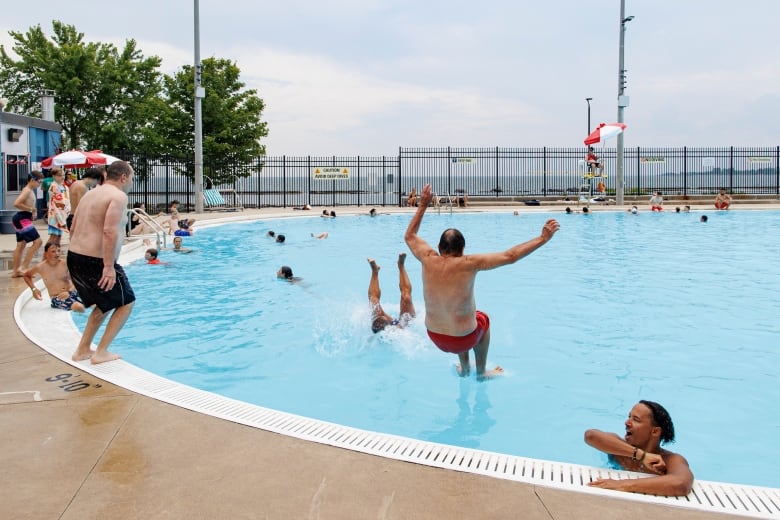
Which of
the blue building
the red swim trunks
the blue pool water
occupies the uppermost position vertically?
the blue building

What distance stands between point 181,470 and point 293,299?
7.46 m

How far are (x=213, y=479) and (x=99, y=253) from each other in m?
2.91

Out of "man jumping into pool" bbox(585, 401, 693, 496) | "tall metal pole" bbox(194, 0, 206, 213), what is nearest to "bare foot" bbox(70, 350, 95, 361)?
"man jumping into pool" bbox(585, 401, 693, 496)

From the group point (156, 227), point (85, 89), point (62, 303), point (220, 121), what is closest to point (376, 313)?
point (62, 303)

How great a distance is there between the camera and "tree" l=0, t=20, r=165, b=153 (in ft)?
108

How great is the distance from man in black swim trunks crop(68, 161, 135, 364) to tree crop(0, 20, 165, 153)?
28.2 meters

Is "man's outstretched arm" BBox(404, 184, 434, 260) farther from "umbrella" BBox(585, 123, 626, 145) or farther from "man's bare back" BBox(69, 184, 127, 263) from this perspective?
"umbrella" BBox(585, 123, 626, 145)

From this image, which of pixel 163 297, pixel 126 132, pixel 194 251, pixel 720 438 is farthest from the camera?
pixel 126 132

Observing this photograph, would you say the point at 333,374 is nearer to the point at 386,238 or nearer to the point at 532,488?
the point at 532,488

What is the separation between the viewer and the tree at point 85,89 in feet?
108

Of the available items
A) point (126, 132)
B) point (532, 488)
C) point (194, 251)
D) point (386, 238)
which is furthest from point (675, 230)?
point (126, 132)

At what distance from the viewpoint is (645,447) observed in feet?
13.6

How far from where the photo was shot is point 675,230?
22.3 meters

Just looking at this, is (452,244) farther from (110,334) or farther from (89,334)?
(89,334)
